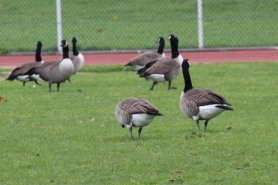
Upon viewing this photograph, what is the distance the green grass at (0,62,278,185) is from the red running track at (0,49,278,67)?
467 cm

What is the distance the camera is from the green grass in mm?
8758

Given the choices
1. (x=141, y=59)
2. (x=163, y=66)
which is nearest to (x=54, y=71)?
(x=163, y=66)

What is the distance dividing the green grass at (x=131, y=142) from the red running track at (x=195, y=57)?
4670 mm

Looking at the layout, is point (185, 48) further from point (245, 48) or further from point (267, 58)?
point (267, 58)

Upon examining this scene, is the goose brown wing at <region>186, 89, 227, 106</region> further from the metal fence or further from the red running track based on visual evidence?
the metal fence

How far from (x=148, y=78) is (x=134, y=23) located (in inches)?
550

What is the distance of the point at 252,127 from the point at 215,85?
193 inches

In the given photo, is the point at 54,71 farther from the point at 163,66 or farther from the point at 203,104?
the point at 203,104

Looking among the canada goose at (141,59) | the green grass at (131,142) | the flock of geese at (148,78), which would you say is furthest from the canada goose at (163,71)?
the canada goose at (141,59)

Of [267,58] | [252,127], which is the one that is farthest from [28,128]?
[267,58]

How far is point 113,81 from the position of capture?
1759cm

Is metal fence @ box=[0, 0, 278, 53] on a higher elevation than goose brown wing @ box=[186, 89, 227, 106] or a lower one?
higher

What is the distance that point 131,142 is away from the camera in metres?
10.6

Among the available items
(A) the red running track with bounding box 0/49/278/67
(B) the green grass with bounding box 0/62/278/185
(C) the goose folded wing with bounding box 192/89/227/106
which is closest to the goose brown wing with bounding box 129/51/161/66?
(B) the green grass with bounding box 0/62/278/185
